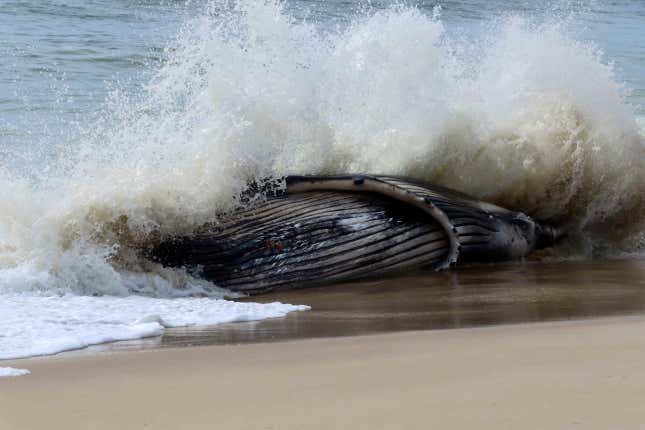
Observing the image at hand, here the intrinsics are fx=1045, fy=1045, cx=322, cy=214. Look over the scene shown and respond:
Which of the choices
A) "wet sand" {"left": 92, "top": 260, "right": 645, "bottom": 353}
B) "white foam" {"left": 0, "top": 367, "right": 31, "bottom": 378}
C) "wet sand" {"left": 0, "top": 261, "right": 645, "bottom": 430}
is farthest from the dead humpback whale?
"white foam" {"left": 0, "top": 367, "right": 31, "bottom": 378}

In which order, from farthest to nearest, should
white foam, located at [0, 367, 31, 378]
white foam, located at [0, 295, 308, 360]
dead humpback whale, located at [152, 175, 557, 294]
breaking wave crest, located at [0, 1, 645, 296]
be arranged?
dead humpback whale, located at [152, 175, 557, 294], breaking wave crest, located at [0, 1, 645, 296], white foam, located at [0, 295, 308, 360], white foam, located at [0, 367, 31, 378]

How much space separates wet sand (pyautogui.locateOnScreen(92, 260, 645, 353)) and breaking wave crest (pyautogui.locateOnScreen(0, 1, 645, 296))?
0.88 meters

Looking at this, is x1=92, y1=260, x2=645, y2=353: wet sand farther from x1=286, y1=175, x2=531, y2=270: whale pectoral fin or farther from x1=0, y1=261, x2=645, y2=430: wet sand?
x1=286, y1=175, x2=531, y2=270: whale pectoral fin

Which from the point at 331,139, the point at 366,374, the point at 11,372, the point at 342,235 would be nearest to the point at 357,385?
the point at 366,374

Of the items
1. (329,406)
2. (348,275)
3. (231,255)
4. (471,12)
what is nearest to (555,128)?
(348,275)

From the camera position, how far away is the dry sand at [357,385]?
10.2 feet

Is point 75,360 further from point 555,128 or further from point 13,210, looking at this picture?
point 555,128

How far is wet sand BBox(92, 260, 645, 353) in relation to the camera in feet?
17.2

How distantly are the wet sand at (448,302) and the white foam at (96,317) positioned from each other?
0.45 ft

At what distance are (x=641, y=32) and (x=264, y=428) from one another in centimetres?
2368

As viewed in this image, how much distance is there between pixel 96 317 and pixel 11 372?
1359mm

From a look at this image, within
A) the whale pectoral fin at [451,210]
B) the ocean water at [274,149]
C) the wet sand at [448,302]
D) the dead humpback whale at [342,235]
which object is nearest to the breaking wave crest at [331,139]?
the ocean water at [274,149]

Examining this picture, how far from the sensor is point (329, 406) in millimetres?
3295

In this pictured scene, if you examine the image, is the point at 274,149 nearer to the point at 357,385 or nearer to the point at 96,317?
the point at 96,317
